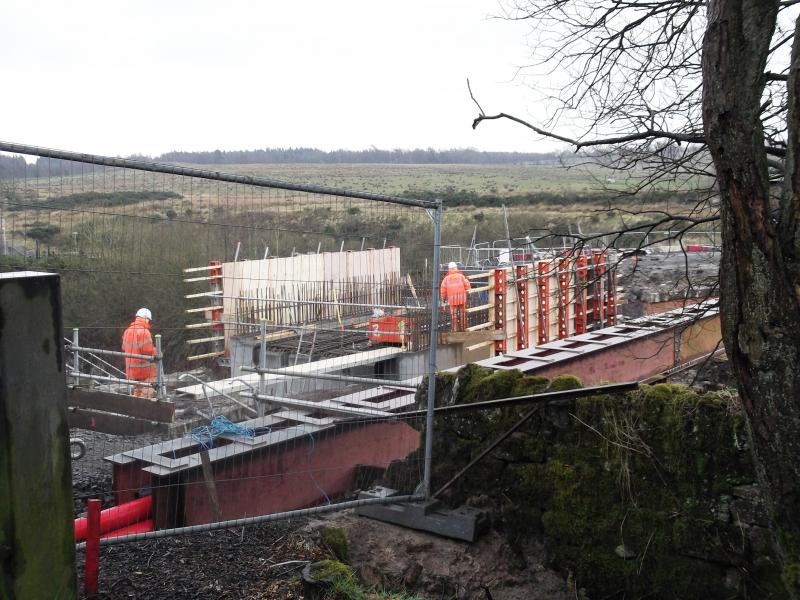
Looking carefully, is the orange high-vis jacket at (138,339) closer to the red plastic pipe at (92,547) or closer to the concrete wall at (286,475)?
the concrete wall at (286,475)

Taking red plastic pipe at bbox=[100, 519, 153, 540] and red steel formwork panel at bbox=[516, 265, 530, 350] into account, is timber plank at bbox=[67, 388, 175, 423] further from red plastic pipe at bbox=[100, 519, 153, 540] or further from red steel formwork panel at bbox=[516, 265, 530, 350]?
red steel formwork panel at bbox=[516, 265, 530, 350]

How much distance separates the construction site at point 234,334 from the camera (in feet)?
13.1

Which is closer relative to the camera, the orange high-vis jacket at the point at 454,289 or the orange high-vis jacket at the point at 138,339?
the orange high-vis jacket at the point at 138,339

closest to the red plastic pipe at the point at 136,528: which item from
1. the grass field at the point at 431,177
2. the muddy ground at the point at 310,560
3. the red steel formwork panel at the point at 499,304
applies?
the muddy ground at the point at 310,560

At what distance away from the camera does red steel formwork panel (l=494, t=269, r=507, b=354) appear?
16.0 m

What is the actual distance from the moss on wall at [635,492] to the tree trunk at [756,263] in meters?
1.29

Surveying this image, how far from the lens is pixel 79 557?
438 cm

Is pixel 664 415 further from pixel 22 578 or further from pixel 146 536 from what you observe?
pixel 22 578

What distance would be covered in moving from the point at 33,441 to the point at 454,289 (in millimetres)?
12295

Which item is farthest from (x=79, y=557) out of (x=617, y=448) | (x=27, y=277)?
(x=617, y=448)

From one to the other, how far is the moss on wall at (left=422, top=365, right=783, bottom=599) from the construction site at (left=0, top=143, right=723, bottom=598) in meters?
0.24

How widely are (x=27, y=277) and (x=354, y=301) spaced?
3.11m

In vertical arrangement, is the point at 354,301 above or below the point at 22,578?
above

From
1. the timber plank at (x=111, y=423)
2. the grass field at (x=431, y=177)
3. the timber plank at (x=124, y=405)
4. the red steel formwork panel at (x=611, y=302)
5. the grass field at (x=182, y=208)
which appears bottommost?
the red steel formwork panel at (x=611, y=302)
